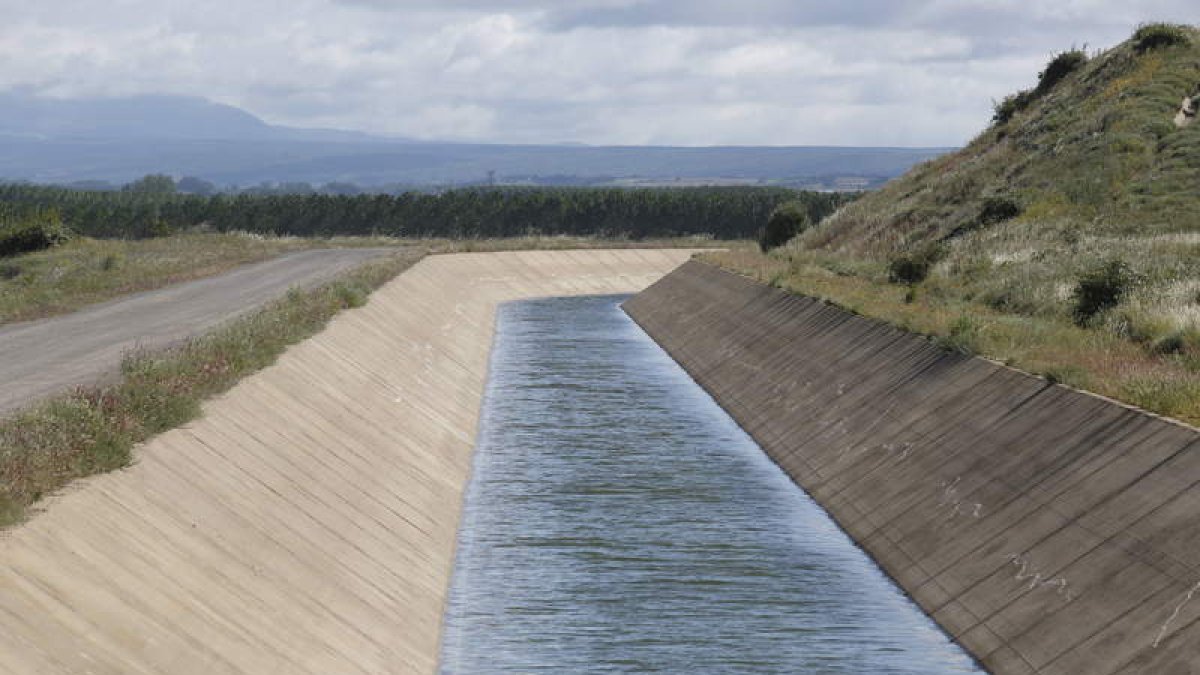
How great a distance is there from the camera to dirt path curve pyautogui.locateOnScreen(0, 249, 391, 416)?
3297 centimetres

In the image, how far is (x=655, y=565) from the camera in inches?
1068

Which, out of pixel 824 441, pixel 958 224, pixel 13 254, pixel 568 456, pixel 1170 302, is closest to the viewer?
pixel 1170 302

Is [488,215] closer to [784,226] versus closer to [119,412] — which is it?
[784,226]

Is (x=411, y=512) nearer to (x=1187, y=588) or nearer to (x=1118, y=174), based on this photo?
(x=1187, y=588)

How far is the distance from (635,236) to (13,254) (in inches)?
3764

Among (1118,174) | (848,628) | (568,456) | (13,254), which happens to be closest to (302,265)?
(13,254)

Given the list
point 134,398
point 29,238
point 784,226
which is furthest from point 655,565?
point 784,226

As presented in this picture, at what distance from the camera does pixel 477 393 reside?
5016 centimetres

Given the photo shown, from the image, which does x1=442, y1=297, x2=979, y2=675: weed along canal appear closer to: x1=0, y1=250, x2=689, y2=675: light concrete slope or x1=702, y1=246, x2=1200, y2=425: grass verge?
x1=0, y1=250, x2=689, y2=675: light concrete slope

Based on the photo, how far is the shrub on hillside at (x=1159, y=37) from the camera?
259 feet

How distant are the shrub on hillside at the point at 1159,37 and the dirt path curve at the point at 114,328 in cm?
4154

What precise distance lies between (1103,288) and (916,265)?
16.1m

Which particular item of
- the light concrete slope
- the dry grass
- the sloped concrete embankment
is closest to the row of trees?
the dry grass

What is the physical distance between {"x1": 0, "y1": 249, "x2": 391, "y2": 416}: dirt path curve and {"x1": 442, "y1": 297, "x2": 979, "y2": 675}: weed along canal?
870cm
